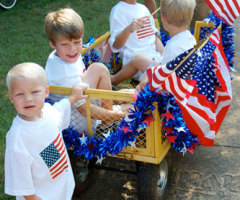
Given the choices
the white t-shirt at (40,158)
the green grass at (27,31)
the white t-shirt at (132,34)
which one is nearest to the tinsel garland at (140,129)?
the white t-shirt at (40,158)

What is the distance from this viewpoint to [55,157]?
2.37 m

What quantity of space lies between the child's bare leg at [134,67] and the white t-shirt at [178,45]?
0.62 metres

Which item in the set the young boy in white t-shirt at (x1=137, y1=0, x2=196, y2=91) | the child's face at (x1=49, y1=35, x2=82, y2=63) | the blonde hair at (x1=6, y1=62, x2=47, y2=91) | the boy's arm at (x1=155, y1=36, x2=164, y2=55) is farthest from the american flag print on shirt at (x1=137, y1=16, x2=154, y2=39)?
the blonde hair at (x1=6, y1=62, x2=47, y2=91)

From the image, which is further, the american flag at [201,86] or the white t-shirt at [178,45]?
the white t-shirt at [178,45]

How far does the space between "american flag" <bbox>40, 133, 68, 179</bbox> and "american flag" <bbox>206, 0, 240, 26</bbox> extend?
67.9 inches

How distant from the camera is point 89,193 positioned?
3367 millimetres

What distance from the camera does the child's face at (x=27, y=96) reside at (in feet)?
7.17

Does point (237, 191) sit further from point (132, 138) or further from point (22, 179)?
point (22, 179)

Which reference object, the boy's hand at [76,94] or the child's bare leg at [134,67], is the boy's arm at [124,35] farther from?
the boy's hand at [76,94]

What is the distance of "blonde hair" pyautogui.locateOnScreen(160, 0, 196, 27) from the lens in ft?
9.54

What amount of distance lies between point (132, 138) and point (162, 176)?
2.19ft

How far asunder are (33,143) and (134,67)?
1746mm

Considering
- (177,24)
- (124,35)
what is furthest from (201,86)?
(124,35)

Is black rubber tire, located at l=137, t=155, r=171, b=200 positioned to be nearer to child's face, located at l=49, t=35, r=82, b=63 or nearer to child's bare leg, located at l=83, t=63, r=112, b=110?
child's bare leg, located at l=83, t=63, r=112, b=110
